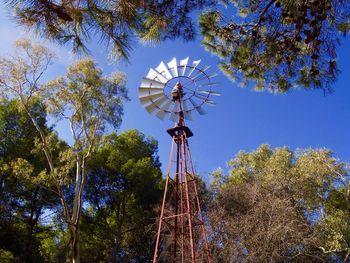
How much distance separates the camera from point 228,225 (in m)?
9.51

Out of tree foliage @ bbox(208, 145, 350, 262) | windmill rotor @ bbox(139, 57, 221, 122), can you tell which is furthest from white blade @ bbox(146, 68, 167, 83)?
tree foliage @ bbox(208, 145, 350, 262)

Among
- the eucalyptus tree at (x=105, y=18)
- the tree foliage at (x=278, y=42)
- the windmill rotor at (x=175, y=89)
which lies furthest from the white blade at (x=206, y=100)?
the eucalyptus tree at (x=105, y=18)

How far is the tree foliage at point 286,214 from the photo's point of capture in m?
8.72

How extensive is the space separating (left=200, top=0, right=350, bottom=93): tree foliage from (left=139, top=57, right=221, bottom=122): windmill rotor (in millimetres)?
2930

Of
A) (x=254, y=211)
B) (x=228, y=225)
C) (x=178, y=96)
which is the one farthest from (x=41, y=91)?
(x=254, y=211)

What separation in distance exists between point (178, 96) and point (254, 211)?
575 centimetres

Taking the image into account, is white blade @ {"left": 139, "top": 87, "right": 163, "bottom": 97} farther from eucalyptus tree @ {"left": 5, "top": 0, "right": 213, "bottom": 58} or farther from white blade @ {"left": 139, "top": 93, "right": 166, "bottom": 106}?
eucalyptus tree @ {"left": 5, "top": 0, "right": 213, "bottom": 58}

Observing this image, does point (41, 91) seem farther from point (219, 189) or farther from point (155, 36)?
point (219, 189)

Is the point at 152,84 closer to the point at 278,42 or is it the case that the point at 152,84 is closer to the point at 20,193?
the point at 278,42

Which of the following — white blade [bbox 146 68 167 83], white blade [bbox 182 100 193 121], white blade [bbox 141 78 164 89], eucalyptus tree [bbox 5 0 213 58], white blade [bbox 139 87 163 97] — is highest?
white blade [bbox 146 68 167 83]

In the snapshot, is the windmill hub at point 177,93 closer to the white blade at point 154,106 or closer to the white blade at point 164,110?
the white blade at point 164,110

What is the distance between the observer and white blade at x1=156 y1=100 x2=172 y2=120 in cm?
760

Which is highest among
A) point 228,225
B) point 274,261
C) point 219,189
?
point 219,189

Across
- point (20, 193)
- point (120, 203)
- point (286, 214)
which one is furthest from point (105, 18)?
point (120, 203)
